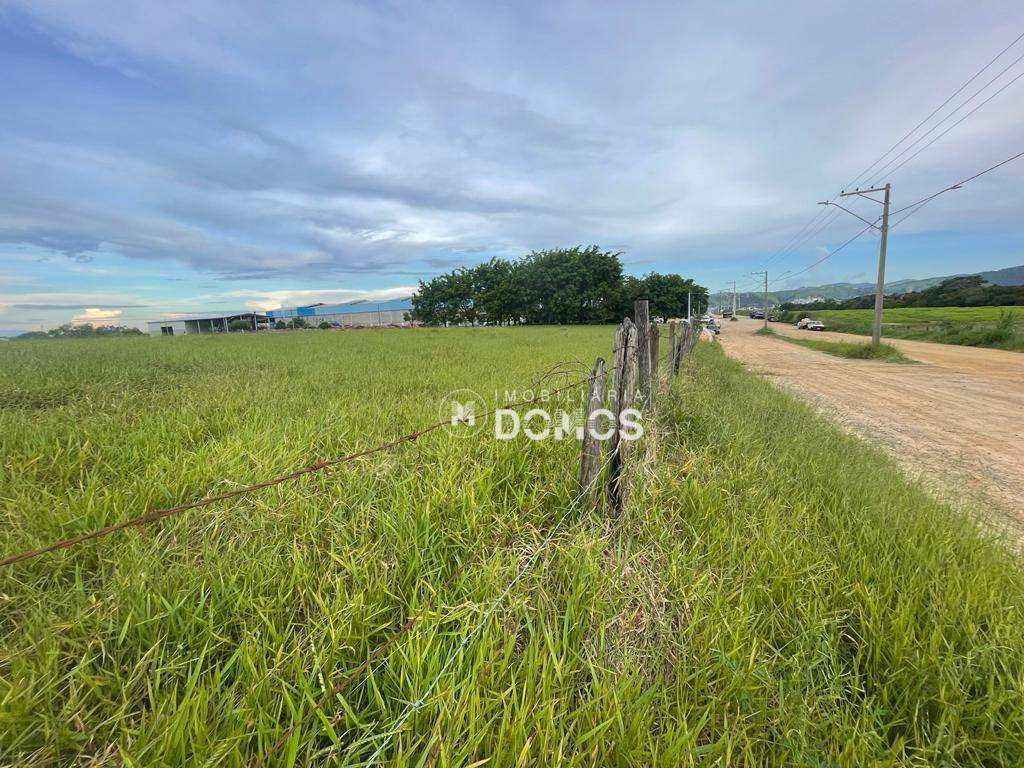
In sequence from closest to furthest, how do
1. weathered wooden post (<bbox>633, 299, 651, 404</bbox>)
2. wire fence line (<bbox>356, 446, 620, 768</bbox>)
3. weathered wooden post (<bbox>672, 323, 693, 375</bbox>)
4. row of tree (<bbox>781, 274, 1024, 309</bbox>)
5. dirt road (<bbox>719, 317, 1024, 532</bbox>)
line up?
wire fence line (<bbox>356, 446, 620, 768</bbox>) < weathered wooden post (<bbox>633, 299, 651, 404</bbox>) < dirt road (<bbox>719, 317, 1024, 532</bbox>) < weathered wooden post (<bbox>672, 323, 693, 375</bbox>) < row of tree (<bbox>781, 274, 1024, 309</bbox>)

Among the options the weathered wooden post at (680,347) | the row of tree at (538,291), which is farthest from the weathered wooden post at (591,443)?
the row of tree at (538,291)

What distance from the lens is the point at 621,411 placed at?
8.25 feet

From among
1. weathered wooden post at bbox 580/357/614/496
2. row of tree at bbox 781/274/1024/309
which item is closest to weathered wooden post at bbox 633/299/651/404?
weathered wooden post at bbox 580/357/614/496

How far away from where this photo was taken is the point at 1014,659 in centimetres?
172

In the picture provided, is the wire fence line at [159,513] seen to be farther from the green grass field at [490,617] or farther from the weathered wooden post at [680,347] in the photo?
the weathered wooden post at [680,347]

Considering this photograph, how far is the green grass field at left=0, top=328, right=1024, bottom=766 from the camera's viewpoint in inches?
52.9

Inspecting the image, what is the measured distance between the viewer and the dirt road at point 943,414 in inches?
181

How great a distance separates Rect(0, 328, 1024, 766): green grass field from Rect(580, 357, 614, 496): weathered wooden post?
262 millimetres

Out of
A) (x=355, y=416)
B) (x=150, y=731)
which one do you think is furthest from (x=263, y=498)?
(x=355, y=416)

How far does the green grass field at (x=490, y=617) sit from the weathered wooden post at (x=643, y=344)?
895mm

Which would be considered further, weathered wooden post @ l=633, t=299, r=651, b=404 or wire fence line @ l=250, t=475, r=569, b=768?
weathered wooden post @ l=633, t=299, r=651, b=404

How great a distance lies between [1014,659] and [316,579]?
3093 mm

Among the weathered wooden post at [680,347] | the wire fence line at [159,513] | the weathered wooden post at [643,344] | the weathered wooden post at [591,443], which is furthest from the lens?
the weathered wooden post at [680,347]

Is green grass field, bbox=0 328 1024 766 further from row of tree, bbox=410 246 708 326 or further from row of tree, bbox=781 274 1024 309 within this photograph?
row of tree, bbox=781 274 1024 309
